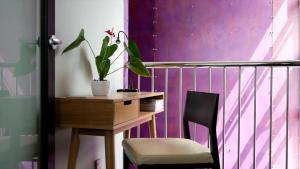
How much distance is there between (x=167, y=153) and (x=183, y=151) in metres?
0.09

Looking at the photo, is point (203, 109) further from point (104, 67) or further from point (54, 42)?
point (54, 42)

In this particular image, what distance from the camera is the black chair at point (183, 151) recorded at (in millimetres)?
1609

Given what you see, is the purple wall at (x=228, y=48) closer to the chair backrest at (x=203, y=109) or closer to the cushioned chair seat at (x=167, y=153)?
the chair backrest at (x=203, y=109)

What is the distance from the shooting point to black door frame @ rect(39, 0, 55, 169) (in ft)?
6.02

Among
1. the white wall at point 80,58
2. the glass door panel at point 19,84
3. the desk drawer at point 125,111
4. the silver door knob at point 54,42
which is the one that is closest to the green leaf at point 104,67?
the white wall at point 80,58

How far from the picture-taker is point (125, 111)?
79.5 inches

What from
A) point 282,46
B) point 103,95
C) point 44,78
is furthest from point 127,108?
point 282,46

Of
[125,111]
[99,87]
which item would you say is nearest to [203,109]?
[125,111]

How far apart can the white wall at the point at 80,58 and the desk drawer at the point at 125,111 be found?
0.38 m

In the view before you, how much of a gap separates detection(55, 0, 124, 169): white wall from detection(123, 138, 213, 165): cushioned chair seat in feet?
1.76

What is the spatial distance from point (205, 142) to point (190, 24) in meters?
1.36

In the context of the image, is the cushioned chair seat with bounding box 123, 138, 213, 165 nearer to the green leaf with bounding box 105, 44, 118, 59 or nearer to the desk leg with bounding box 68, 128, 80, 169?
the desk leg with bounding box 68, 128, 80, 169

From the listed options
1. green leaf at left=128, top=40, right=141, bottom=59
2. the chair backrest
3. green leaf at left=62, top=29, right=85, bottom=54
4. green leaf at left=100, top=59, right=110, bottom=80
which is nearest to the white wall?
green leaf at left=62, top=29, right=85, bottom=54

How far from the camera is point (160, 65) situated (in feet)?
10.2
